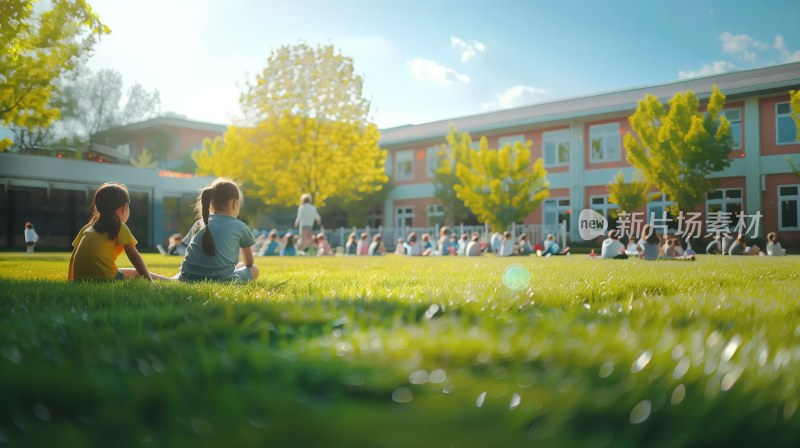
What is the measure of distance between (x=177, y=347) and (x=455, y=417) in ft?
3.81

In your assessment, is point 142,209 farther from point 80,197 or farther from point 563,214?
point 563,214

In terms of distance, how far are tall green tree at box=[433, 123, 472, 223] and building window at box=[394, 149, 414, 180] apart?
5.59m

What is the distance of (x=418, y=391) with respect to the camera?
1.31 m

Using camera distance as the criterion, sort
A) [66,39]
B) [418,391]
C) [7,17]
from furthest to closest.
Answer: [66,39] < [7,17] < [418,391]

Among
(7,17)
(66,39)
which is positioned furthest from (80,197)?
(7,17)

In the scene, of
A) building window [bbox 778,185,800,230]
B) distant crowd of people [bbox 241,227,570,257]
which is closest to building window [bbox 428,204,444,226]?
distant crowd of people [bbox 241,227,570,257]

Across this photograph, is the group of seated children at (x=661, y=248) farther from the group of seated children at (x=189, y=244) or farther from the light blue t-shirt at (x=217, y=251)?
the light blue t-shirt at (x=217, y=251)

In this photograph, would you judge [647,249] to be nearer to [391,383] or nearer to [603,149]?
[391,383]

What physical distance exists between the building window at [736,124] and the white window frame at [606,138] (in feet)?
16.5

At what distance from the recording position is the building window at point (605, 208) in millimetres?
30594

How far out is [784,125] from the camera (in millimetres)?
26656

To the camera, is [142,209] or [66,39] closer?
[66,39]

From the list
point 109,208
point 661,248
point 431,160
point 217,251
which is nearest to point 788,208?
point 661,248

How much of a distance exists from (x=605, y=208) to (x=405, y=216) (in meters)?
12.9
